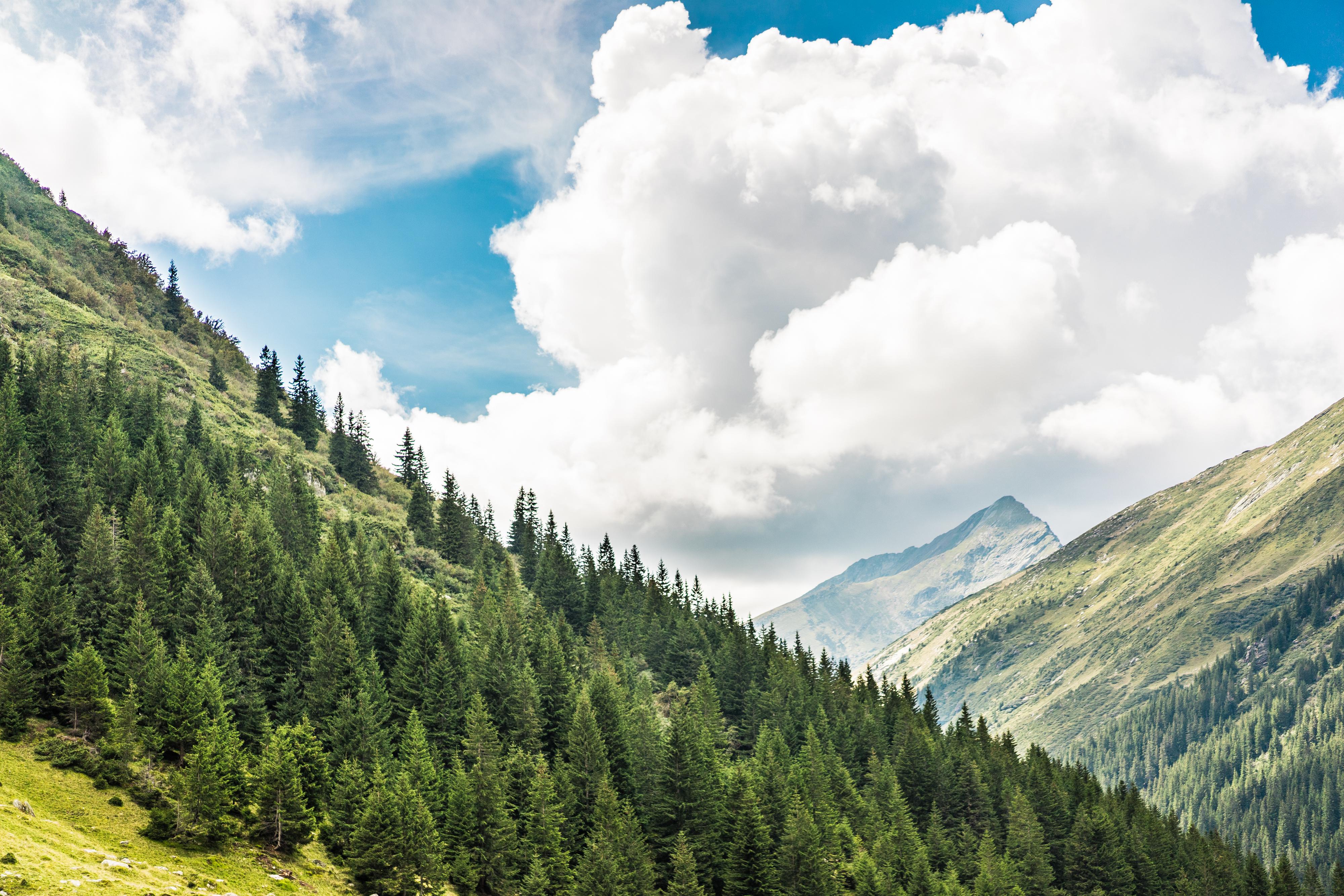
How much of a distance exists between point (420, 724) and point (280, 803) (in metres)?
21.5

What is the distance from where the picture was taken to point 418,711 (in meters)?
90.6

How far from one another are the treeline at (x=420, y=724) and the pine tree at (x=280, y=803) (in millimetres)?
211

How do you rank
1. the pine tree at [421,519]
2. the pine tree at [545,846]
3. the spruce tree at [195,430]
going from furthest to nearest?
the pine tree at [421,519], the spruce tree at [195,430], the pine tree at [545,846]

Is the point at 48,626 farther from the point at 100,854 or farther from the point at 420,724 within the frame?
the point at 420,724

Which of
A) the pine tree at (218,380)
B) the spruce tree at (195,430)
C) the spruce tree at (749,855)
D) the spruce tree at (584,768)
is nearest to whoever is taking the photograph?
the spruce tree at (749,855)

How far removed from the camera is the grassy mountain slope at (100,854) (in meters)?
42.7

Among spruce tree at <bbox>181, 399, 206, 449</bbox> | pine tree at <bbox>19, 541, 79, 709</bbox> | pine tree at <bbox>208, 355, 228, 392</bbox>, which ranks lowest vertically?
pine tree at <bbox>19, 541, 79, 709</bbox>

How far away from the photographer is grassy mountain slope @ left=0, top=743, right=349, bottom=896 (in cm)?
4266

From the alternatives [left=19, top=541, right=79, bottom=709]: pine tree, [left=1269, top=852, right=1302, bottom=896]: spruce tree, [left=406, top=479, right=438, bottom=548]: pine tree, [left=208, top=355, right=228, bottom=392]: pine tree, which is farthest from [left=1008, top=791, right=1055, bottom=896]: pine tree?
[left=208, top=355, right=228, bottom=392]: pine tree

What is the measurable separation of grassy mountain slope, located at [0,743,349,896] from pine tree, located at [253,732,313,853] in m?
1.83

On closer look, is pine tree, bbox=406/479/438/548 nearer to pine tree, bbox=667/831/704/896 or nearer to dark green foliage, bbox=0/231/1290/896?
dark green foliage, bbox=0/231/1290/896

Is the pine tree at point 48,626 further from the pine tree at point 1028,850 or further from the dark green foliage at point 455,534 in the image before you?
the pine tree at point 1028,850

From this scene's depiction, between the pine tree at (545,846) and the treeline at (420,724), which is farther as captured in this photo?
the pine tree at (545,846)

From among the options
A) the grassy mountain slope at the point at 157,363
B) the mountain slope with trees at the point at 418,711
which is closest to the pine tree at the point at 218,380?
the grassy mountain slope at the point at 157,363
